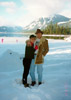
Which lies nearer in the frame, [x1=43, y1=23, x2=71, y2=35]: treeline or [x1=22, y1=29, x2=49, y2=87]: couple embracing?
[x1=22, y1=29, x2=49, y2=87]: couple embracing

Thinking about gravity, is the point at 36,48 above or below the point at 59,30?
above

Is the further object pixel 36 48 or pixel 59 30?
pixel 59 30

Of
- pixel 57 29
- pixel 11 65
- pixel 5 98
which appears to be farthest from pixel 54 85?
pixel 57 29

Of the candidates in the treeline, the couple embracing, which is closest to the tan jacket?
the couple embracing

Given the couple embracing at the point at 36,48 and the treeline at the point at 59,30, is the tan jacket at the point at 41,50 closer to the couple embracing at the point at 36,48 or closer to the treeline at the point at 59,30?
the couple embracing at the point at 36,48

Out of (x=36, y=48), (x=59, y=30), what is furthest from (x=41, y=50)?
(x=59, y=30)

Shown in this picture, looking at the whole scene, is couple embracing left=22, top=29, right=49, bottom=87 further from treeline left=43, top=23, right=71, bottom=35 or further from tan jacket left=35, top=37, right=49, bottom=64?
treeline left=43, top=23, right=71, bottom=35

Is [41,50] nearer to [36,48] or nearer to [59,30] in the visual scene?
[36,48]

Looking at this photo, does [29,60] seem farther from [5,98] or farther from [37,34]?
[5,98]

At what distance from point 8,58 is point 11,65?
51 cm

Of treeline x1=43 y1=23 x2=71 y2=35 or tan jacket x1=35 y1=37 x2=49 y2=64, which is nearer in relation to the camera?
tan jacket x1=35 y1=37 x2=49 y2=64

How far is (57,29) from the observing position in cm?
7050

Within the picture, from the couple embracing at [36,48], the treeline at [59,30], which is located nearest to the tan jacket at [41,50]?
the couple embracing at [36,48]

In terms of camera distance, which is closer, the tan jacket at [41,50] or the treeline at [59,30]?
the tan jacket at [41,50]
